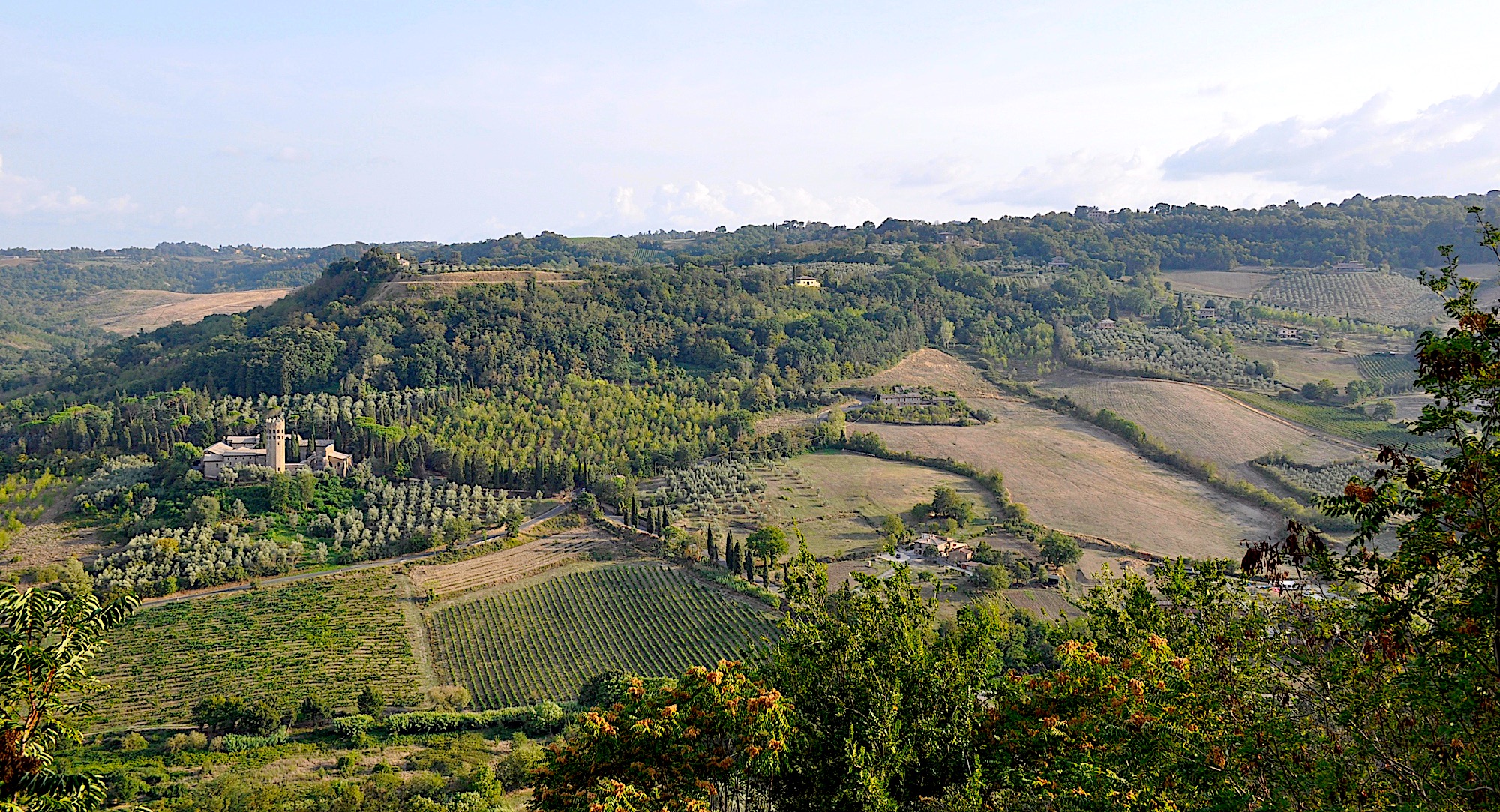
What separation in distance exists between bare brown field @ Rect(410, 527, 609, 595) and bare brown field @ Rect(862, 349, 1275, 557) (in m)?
29.1

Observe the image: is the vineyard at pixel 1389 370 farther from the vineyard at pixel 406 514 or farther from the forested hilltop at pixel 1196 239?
the vineyard at pixel 406 514

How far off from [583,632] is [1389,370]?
276 ft

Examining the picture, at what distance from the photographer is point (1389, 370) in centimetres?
8738

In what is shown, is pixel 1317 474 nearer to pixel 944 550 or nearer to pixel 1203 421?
pixel 1203 421

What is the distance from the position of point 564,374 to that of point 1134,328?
70.0m

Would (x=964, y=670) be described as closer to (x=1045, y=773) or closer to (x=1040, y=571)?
(x=1045, y=773)

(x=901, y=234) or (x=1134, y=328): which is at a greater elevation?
(x=901, y=234)

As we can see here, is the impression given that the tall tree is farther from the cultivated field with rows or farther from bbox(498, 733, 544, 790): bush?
the cultivated field with rows

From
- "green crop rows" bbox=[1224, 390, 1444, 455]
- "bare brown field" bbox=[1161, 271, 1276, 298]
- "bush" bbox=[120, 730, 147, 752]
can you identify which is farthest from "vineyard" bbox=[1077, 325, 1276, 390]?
"bush" bbox=[120, 730, 147, 752]

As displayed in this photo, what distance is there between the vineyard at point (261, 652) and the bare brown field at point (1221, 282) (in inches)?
4670

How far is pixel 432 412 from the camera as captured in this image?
240ft

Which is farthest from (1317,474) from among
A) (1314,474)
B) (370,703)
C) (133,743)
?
(133,743)

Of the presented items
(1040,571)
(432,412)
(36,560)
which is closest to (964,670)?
(1040,571)

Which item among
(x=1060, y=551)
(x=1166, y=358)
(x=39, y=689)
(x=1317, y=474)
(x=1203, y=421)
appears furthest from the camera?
(x=1166, y=358)
